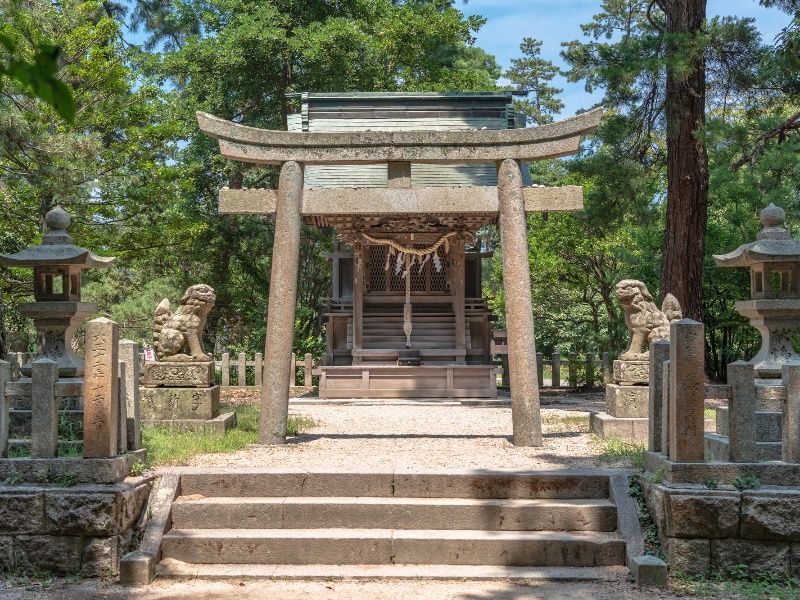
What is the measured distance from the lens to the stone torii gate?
937cm

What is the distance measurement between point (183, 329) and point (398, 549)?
5267 millimetres

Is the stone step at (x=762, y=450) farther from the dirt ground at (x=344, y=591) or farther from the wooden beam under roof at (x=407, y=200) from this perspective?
the wooden beam under roof at (x=407, y=200)

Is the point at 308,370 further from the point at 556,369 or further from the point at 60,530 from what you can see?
the point at 60,530

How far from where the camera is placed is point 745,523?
229 inches

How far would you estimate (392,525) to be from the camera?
21.7 ft

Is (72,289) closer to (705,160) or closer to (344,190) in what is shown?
(344,190)

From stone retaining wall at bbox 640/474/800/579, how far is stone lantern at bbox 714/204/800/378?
237 centimetres

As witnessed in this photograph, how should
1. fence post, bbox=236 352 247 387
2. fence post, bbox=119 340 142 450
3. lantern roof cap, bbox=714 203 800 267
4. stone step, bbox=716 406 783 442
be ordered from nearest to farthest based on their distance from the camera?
stone step, bbox=716 406 783 442 < fence post, bbox=119 340 142 450 < lantern roof cap, bbox=714 203 800 267 < fence post, bbox=236 352 247 387

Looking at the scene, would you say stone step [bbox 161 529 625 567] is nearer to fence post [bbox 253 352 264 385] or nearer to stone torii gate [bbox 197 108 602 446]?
stone torii gate [bbox 197 108 602 446]

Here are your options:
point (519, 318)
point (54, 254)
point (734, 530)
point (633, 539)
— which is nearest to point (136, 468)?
point (54, 254)

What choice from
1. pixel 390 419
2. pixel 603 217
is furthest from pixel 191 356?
pixel 603 217

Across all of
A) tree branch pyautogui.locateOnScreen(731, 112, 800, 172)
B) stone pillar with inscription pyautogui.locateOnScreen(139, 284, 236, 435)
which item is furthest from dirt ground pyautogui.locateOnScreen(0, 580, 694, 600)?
tree branch pyautogui.locateOnScreen(731, 112, 800, 172)

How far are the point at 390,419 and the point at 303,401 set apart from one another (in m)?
3.82

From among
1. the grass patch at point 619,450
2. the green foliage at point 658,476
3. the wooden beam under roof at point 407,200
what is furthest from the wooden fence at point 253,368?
the green foliage at point 658,476
